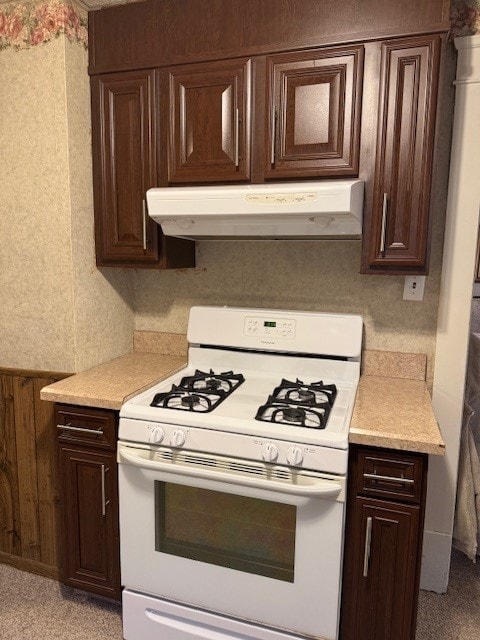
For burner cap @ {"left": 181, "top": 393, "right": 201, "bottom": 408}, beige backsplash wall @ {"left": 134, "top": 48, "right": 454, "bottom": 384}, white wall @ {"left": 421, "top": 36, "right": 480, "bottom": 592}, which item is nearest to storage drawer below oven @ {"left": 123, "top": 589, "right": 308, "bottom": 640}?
burner cap @ {"left": 181, "top": 393, "right": 201, "bottom": 408}

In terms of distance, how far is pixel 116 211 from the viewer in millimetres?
Result: 1980

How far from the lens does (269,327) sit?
6.61 feet

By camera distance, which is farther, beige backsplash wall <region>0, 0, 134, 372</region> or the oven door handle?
beige backsplash wall <region>0, 0, 134, 372</region>

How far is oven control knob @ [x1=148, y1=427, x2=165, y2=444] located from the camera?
154 cm

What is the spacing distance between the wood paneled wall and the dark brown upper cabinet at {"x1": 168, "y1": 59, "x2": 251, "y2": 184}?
1.05 metres

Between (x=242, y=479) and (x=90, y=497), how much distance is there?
0.70m

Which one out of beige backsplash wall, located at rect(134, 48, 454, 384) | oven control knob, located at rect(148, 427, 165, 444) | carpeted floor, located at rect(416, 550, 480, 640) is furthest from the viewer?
beige backsplash wall, located at rect(134, 48, 454, 384)

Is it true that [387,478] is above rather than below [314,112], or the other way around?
below

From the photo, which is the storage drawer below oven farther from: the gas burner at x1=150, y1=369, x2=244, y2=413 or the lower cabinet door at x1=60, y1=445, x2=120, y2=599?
the gas burner at x1=150, y1=369, x2=244, y2=413

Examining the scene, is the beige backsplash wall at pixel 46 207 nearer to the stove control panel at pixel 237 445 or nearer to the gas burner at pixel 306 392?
the stove control panel at pixel 237 445

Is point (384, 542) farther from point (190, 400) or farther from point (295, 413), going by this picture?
point (190, 400)

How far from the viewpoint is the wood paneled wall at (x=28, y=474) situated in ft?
6.68

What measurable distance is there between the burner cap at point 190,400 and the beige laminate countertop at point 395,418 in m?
0.55

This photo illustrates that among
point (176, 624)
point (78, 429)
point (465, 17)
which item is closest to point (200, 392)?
point (78, 429)
